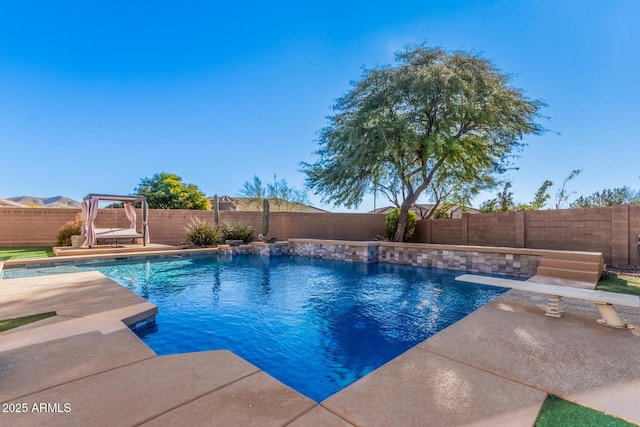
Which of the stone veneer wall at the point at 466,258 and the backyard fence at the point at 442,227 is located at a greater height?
the backyard fence at the point at 442,227

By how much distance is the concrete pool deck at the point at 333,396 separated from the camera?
167 cm

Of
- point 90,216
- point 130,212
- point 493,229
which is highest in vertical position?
point 130,212

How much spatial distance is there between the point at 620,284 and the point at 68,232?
16684 mm

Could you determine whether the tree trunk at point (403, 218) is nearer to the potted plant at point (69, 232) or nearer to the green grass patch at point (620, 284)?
the green grass patch at point (620, 284)

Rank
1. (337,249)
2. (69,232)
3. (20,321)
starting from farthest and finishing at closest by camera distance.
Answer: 1. (69,232)
2. (337,249)
3. (20,321)

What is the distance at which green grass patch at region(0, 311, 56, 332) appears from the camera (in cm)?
309

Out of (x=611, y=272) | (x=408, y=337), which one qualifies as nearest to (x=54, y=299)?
(x=408, y=337)

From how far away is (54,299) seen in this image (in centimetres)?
411

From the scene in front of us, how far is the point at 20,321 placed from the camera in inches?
128

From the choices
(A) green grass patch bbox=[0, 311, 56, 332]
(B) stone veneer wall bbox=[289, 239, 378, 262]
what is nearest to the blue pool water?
(A) green grass patch bbox=[0, 311, 56, 332]

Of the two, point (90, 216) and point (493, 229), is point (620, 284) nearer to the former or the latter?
point (493, 229)

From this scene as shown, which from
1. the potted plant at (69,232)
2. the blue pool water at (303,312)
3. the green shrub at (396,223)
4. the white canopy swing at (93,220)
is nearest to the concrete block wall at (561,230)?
the green shrub at (396,223)

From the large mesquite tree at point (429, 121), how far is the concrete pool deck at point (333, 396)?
798 cm

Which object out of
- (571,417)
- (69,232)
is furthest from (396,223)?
(69,232)
